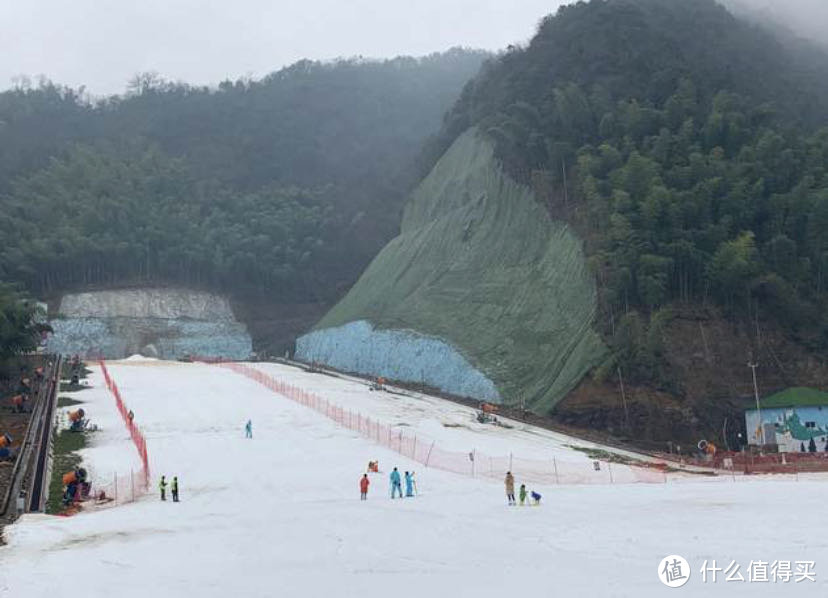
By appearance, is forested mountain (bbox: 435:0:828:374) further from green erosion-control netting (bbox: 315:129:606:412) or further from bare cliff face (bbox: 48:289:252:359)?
bare cliff face (bbox: 48:289:252:359)

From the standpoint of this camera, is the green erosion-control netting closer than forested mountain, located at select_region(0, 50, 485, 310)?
Yes

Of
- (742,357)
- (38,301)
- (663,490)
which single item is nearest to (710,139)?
(742,357)

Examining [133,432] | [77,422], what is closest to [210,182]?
[77,422]

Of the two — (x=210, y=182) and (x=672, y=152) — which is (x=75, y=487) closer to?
(x=672, y=152)

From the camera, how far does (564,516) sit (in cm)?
2344

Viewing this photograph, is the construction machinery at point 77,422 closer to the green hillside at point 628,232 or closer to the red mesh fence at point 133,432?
the red mesh fence at point 133,432

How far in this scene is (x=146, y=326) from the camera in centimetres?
9144

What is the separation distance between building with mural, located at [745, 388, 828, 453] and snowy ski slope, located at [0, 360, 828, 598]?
497 inches

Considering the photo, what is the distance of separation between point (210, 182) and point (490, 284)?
62.5 metres

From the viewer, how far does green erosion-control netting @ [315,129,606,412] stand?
5350 centimetres

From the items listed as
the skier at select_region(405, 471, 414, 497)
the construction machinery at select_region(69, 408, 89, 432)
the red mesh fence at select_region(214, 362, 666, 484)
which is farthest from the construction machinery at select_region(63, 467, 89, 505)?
the red mesh fence at select_region(214, 362, 666, 484)

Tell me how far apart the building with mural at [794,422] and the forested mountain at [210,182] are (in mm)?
63534

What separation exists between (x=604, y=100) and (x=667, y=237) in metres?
18.4

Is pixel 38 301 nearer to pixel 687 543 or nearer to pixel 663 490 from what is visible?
pixel 663 490
